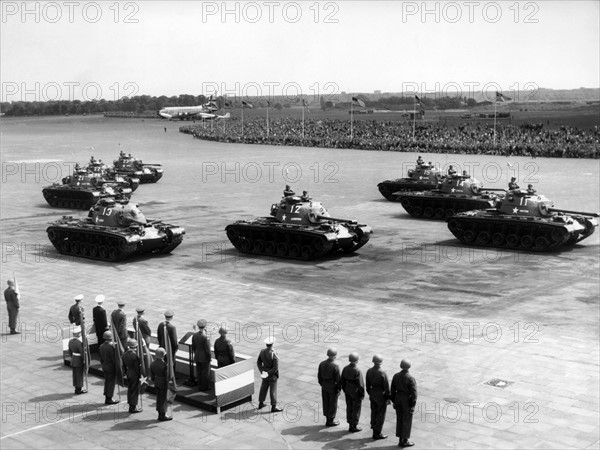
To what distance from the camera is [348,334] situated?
20.6m

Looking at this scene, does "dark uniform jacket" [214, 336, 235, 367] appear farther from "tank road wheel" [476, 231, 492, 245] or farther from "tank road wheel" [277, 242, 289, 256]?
"tank road wheel" [476, 231, 492, 245]

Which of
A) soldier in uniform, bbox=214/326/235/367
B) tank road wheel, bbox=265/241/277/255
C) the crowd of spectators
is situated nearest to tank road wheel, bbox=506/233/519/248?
tank road wheel, bbox=265/241/277/255

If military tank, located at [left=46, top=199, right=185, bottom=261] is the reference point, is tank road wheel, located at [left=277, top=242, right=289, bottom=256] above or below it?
below

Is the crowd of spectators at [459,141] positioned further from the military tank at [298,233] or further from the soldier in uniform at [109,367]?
the soldier in uniform at [109,367]

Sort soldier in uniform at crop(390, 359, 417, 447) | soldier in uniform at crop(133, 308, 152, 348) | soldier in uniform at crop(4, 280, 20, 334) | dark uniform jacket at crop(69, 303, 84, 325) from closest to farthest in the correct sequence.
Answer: soldier in uniform at crop(390, 359, 417, 447), soldier in uniform at crop(133, 308, 152, 348), dark uniform jacket at crop(69, 303, 84, 325), soldier in uniform at crop(4, 280, 20, 334)

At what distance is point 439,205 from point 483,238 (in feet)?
24.9

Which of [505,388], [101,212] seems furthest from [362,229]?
[505,388]

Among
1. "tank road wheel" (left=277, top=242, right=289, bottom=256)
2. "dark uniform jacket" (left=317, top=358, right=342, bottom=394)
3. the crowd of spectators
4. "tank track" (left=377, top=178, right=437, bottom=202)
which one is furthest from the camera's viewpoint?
the crowd of spectators

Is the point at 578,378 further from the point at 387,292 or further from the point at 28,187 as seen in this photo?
the point at 28,187

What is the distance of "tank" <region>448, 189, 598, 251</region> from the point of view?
103 feet

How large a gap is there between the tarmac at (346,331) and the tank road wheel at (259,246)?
0.71 meters

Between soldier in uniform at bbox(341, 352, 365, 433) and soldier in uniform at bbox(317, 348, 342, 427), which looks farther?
soldier in uniform at bbox(317, 348, 342, 427)

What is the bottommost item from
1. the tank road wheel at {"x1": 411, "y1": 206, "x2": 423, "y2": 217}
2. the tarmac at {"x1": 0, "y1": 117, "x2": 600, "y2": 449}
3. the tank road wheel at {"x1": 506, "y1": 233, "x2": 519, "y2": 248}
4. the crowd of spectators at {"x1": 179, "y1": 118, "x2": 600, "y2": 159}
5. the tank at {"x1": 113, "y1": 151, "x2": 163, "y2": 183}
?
the tarmac at {"x1": 0, "y1": 117, "x2": 600, "y2": 449}

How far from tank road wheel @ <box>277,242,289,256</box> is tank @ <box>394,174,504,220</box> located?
11367mm
